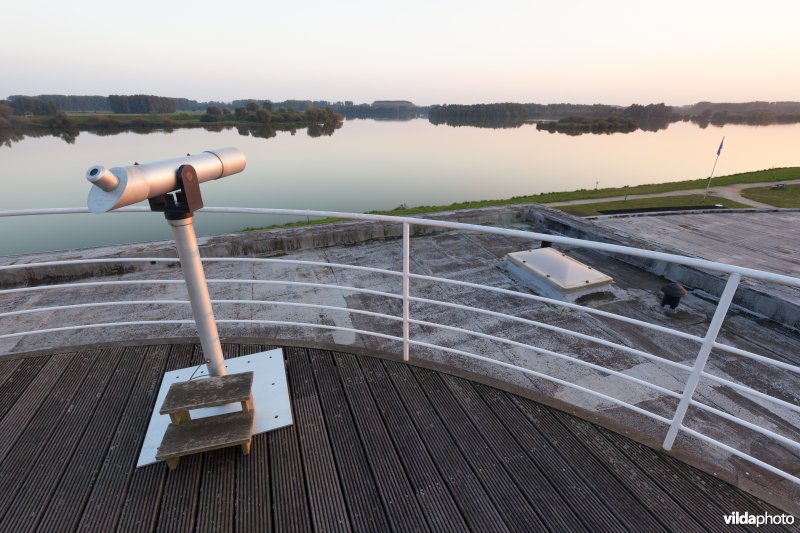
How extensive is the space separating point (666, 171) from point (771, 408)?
128 ft

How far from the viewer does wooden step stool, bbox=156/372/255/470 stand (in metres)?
2.05

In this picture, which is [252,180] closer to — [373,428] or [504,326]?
[504,326]

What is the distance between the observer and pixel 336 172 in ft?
103

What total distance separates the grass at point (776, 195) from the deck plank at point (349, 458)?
24.3 meters

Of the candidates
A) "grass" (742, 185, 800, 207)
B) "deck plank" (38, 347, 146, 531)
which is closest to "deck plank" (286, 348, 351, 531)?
"deck plank" (38, 347, 146, 531)

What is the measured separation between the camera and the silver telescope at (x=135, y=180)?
4.85 ft

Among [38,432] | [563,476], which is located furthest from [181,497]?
[563,476]

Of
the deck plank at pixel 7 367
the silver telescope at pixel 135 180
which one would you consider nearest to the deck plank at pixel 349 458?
the silver telescope at pixel 135 180

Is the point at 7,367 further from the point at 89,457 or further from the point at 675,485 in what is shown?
the point at 675,485

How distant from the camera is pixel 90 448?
2246mm

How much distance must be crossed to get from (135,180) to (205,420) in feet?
4.84

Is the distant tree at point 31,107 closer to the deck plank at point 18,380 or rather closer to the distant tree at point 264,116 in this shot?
the distant tree at point 264,116

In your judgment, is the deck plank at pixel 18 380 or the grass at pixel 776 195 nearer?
the deck plank at pixel 18 380

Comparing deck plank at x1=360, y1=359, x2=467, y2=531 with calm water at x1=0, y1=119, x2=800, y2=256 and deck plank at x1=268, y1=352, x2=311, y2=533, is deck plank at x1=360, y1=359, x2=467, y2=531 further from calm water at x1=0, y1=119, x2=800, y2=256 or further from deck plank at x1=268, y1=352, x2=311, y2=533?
calm water at x1=0, y1=119, x2=800, y2=256
